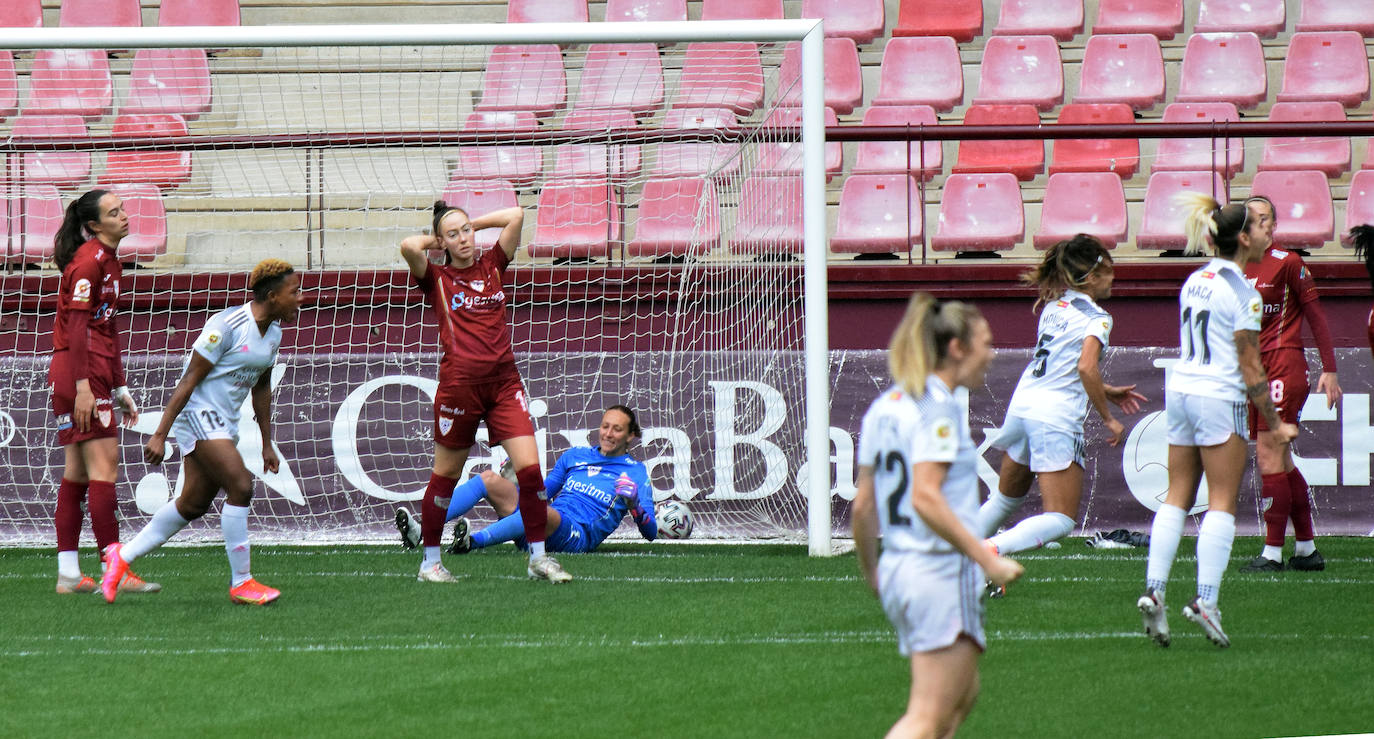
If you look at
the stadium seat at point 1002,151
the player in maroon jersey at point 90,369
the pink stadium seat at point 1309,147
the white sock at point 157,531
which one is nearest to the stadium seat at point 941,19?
the stadium seat at point 1002,151

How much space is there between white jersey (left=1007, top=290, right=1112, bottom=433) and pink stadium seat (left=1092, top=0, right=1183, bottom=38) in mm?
7102

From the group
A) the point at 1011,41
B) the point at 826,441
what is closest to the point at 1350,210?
the point at 1011,41

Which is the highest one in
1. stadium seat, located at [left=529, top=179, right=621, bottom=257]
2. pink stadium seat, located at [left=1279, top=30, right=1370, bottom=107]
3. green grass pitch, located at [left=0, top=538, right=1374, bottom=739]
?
pink stadium seat, located at [left=1279, top=30, right=1370, bottom=107]

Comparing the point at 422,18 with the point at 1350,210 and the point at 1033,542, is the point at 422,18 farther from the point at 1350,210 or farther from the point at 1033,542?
the point at 1033,542

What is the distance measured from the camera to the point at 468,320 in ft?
24.4

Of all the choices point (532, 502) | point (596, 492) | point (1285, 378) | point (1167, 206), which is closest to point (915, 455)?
point (532, 502)

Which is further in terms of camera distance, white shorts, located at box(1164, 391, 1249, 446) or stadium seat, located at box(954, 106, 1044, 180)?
stadium seat, located at box(954, 106, 1044, 180)

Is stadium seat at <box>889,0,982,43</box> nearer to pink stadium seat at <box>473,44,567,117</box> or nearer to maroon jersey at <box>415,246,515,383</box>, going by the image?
pink stadium seat at <box>473,44,567,117</box>

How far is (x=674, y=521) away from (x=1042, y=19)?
655cm

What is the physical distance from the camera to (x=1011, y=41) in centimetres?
1270

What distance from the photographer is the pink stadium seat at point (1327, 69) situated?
12.1 meters

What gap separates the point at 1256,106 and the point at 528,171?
5.96 m

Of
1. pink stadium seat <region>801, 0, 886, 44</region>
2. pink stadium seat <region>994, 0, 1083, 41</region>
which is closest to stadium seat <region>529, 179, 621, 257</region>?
pink stadium seat <region>801, 0, 886, 44</region>

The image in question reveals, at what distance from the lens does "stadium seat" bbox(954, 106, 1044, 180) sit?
11.8 metres
